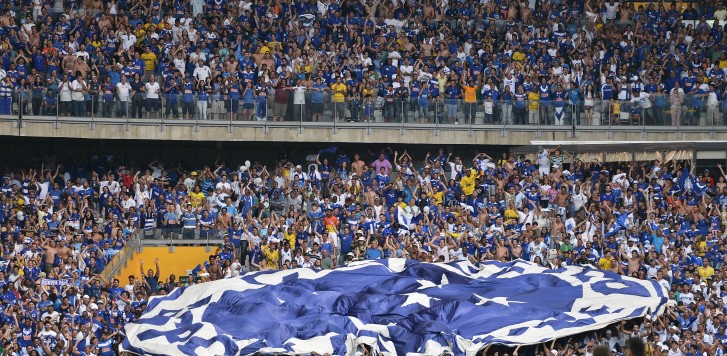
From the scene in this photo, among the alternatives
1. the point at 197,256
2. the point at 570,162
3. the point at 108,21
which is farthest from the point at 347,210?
the point at 108,21

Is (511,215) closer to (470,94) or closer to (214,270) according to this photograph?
(470,94)

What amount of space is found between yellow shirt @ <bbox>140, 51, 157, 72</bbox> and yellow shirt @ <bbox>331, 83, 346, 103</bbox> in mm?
3847

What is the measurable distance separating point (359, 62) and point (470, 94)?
255 cm

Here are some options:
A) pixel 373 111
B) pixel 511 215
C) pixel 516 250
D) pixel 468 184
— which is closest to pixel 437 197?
pixel 468 184

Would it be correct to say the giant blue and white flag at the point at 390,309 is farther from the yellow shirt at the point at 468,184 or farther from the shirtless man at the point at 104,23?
the shirtless man at the point at 104,23

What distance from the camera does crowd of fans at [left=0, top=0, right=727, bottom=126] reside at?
3153 cm

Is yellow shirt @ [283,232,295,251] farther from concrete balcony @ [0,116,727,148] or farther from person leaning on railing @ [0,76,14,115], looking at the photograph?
person leaning on railing @ [0,76,14,115]

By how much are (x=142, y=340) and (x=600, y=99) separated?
1270 cm

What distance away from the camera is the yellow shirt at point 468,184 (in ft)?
100

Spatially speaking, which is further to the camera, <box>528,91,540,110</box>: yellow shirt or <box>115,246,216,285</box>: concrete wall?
<box>528,91,540,110</box>: yellow shirt

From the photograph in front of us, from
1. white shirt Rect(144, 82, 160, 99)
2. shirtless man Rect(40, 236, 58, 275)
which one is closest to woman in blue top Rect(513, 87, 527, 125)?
white shirt Rect(144, 82, 160, 99)

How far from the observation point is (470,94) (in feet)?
106

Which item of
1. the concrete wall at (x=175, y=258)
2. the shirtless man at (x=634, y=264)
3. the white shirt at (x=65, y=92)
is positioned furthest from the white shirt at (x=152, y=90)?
the shirtless man at (x=634, y=264)

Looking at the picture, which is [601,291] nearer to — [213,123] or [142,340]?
[142,340]
